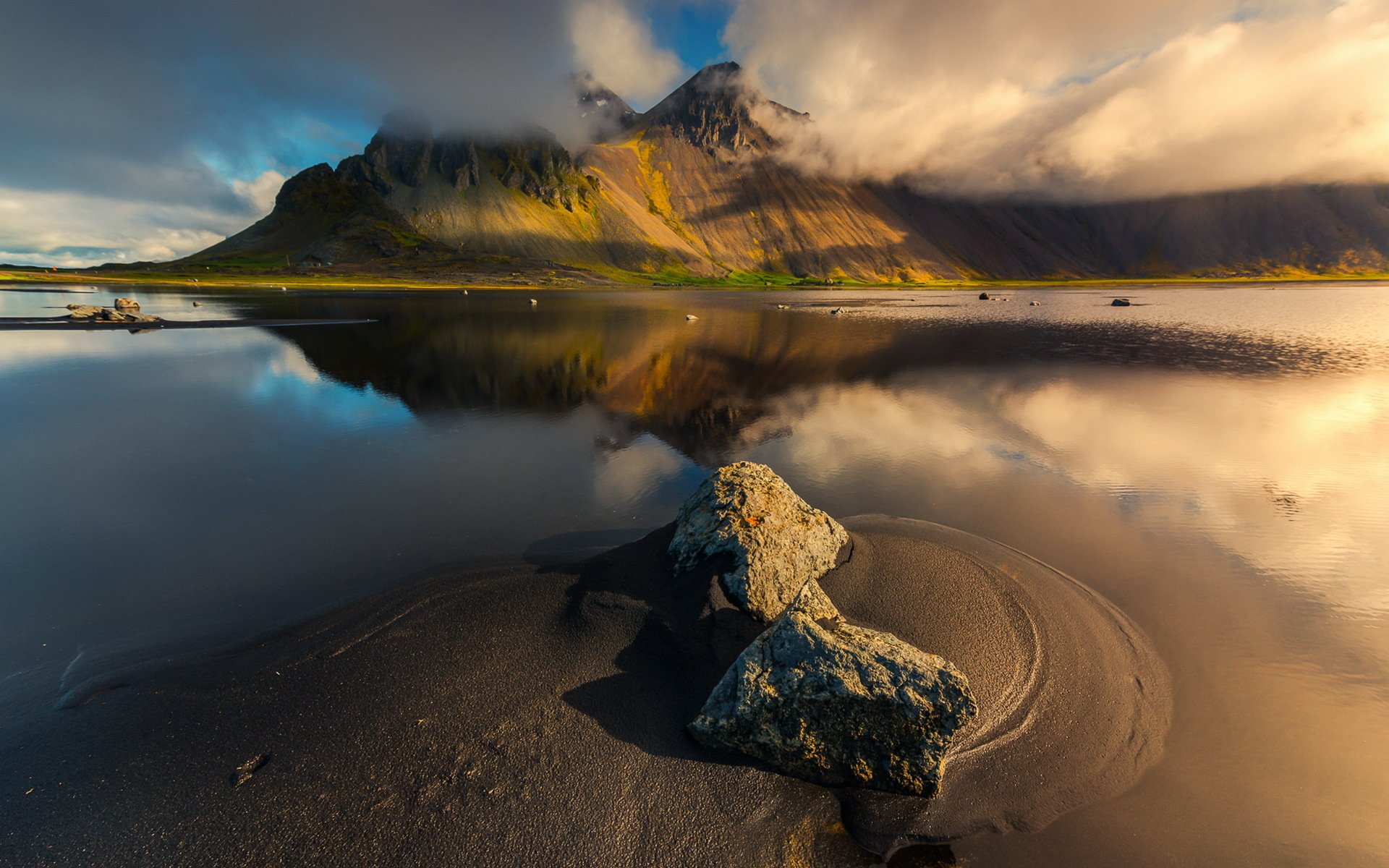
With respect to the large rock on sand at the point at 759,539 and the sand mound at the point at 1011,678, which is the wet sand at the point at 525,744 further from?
the large rock on sand at the point at 759,539

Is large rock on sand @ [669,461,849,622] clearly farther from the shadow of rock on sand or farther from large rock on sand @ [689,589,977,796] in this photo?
large rock on sand @ [689,589,977,796]

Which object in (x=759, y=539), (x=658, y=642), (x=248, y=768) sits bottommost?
(x=248, y=768)

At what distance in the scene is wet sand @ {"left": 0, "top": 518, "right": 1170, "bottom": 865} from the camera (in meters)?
6.32

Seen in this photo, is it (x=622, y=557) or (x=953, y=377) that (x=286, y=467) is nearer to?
(x=622, y=557)

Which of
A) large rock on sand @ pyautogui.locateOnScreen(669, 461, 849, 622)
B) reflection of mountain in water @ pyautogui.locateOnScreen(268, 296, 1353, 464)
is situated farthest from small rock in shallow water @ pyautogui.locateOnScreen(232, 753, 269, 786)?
reflection of mountain in water @ pyautogui.locateOnScreen(268, 296, 1353, 464)

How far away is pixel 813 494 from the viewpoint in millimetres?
17219

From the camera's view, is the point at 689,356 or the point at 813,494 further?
the point at 689,356

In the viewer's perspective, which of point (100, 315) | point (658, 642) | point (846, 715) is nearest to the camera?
point (846, 715)

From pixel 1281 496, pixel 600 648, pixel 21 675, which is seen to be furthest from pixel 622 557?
pixel 1281 496

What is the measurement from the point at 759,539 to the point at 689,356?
3500 cm

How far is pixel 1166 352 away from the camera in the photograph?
48.8 meters

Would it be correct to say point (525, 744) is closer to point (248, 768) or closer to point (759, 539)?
point (248, 768)

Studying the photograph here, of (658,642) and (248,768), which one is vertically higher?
(658,642)

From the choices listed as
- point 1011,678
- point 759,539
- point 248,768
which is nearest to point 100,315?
point 248,768
